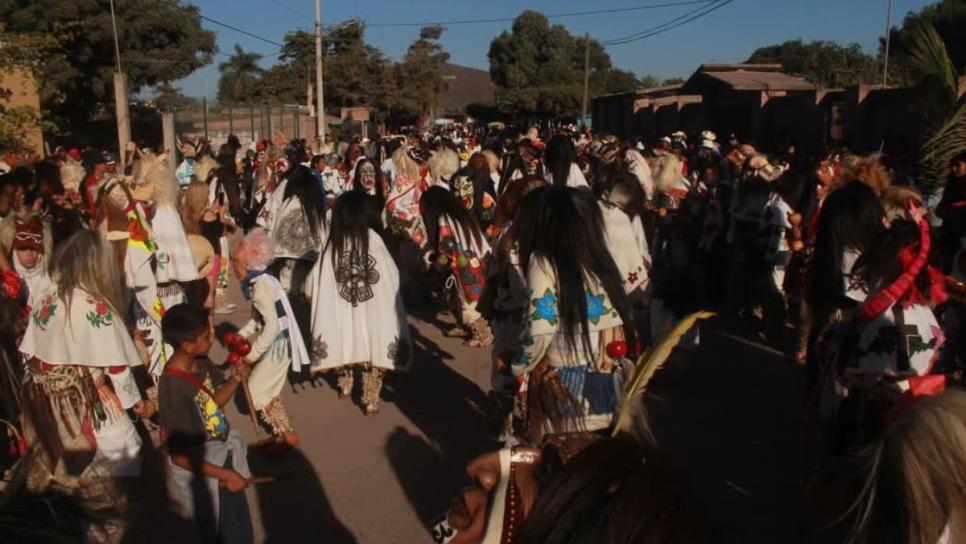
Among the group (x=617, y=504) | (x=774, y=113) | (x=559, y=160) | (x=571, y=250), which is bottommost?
(x=617, y=504)

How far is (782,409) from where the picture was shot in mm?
6324

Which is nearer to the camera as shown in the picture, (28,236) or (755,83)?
(28,236)

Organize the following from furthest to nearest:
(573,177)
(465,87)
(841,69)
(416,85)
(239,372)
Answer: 1. (465,87)
2. (416,85)
3. (841,69)
4. (573,177)
5. (239,372)

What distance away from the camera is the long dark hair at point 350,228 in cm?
586

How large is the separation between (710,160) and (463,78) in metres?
123

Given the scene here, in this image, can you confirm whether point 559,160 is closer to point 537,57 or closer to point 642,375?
point 642,375

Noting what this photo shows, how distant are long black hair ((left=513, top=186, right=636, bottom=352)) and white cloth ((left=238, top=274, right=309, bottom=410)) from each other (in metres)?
2.04

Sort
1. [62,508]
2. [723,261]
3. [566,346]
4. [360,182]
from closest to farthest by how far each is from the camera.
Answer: [62,508] → [566,346] → [723,261] → [360,182]

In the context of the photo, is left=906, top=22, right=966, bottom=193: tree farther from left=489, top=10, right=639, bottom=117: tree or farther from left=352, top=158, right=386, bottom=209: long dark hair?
left=489, top=10, right=639, bottom=117: tree

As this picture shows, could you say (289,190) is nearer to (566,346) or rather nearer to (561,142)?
(561,142)

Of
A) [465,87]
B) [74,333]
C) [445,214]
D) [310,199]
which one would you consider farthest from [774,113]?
[465,87]

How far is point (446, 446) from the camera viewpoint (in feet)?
18.8

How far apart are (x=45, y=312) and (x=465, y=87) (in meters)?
124

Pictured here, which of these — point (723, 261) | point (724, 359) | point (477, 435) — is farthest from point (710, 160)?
point (477, 435)
